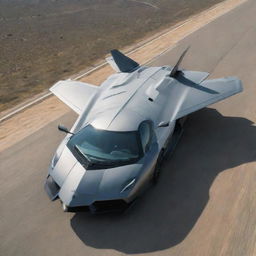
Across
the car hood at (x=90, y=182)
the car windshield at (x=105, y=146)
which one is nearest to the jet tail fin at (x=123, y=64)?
the car windshield at (x=105, y=146)

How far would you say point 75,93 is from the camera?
1328 cm

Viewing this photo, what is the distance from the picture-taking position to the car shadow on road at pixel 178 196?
8039mm

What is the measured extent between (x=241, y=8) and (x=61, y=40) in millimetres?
19007

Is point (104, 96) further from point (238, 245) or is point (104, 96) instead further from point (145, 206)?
point (238, 245)

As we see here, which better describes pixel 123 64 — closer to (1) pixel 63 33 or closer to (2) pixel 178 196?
(2) pixel 178 196

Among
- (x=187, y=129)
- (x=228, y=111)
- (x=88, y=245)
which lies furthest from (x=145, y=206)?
(x=228, y=111)

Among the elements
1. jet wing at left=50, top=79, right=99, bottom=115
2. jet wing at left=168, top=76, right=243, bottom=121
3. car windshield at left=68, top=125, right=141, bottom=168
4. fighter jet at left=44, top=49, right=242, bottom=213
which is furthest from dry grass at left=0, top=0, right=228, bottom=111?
jet wing at left=168, top=76, right=243, bottom=121

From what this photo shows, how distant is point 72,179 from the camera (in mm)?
8398

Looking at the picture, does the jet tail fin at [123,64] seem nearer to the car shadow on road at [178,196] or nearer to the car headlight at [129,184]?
the car shadow on road at [178,196]

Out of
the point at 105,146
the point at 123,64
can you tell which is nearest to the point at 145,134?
the point at 105,146

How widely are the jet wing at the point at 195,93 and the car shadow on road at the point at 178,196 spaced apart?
1.15 meters

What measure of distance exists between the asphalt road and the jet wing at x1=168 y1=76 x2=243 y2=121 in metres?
1.15

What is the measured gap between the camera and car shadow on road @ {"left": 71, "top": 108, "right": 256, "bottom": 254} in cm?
804

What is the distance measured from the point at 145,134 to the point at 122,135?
2.37 ft
